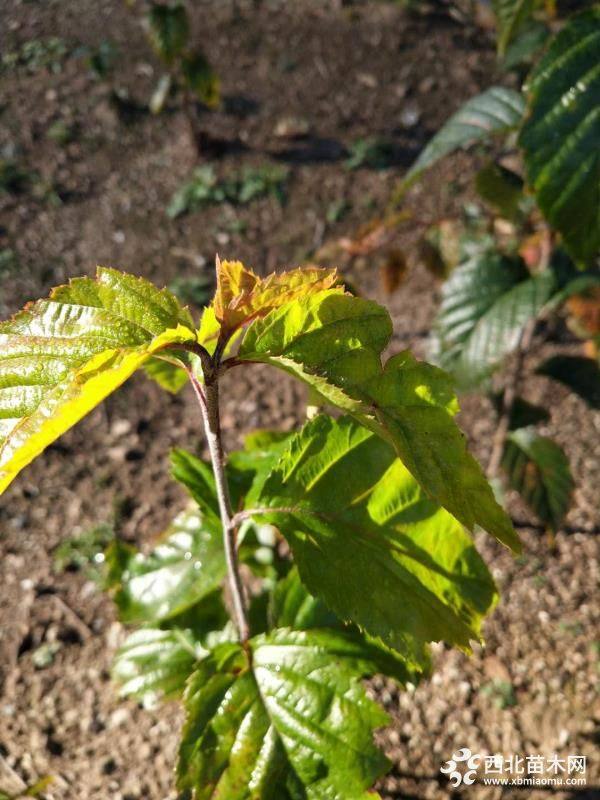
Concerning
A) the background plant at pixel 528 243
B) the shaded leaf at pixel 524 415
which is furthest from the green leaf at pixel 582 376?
the shaded leaf at pixel 524 415

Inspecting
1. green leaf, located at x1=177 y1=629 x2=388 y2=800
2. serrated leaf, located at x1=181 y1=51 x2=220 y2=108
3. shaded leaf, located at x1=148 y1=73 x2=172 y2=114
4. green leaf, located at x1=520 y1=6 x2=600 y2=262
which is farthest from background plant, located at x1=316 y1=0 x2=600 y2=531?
shaded leaf, located at x1=148 y1=73 x2=172 y2=114

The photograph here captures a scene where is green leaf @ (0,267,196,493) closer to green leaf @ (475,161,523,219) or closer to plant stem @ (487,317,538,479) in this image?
green leaf @ (475,161,523,219)

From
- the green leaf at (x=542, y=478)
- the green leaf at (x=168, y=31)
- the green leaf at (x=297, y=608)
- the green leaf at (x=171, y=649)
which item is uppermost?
the green leaf at (x=168, y=31)

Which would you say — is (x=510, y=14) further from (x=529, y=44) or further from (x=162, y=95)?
(x=162, y=95)

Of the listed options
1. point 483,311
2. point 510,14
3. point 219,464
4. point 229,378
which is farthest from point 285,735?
point 229,378

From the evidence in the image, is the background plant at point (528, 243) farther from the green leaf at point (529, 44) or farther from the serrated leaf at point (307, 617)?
the serrated leaf at point (307, 617)
